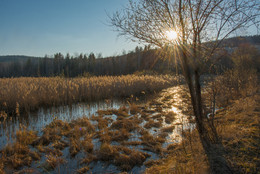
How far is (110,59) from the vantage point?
45594mm

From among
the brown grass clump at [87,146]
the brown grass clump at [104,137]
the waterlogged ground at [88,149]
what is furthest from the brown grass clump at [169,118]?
the brown grass clump at [87,146]

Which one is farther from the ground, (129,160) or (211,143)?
(211,143)

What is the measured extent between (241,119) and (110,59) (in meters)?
42.1

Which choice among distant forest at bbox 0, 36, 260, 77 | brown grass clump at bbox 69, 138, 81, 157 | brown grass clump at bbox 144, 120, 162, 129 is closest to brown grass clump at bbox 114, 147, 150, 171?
brown grass clump at bbox 69, 138, 81, 157

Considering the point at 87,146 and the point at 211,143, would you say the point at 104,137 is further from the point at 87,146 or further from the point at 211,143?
the point at 211,143

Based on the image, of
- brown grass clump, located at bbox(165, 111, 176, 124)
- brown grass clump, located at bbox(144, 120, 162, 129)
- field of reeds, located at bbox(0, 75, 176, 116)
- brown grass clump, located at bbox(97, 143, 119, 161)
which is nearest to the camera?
brown grass clump, located at bbox(97, 143, 119, 161)

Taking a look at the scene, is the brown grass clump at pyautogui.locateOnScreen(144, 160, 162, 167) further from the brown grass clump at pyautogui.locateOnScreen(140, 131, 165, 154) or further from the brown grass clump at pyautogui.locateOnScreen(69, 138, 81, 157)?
the brown grass clump at pyautogui.locateOnScreen(69, 138, 81, 157)

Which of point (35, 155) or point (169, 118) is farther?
point (169, 118)

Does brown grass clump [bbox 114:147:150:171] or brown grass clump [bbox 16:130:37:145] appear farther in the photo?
brown grass clump [bbox 16:130:37:145]

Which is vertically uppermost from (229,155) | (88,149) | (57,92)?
(57,92)

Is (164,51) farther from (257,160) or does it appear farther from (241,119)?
(241,119)

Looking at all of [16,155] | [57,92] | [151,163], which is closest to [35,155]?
[16,155]

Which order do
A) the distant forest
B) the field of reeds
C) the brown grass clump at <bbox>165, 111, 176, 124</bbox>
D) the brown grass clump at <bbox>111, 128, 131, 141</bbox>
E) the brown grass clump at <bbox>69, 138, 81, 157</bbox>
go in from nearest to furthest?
the brown grass clump at <bbox>69, 138, 81, 157</bbox>
the brown grass clump at <bbox>111, 128, 131, 141</bbox>
the brown grass clump at <bbox>165, 111, 176, 124</bbox>
the field of reeds
the distant forest

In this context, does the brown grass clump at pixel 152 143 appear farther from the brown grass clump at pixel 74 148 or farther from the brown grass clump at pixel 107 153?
the brown grass clump at pixel 74 148
